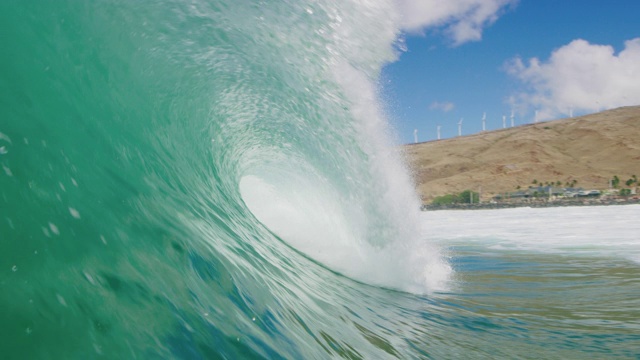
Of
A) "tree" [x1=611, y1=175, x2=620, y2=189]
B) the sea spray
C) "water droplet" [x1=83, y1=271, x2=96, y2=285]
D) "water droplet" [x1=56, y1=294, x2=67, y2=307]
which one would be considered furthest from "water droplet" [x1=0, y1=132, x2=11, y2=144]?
"tree" [x1=611, y1=175, x2=620, y2=189]

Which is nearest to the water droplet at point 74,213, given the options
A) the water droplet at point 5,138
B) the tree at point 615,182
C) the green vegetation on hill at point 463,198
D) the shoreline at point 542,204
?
the water droplet at point 5,138

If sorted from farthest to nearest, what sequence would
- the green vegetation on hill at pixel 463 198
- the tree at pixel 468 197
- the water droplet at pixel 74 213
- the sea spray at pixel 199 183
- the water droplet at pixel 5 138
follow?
the tree at pixel 468 197 < the green vegetation on hill at pixel 463 198 < the water droplet at pixel 74 213 < the water droplet at pixel 5 138 < the sea spray at pixel 199 183

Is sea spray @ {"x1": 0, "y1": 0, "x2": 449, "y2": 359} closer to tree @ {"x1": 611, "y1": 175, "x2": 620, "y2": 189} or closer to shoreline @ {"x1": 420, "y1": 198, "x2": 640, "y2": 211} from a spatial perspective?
shoreline @ {"x1": 420, "y1": 198, "x2": 640, "y2": 211}

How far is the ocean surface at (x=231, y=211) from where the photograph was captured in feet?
7.84

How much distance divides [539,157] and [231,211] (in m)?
146

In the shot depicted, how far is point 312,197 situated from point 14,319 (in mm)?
7440

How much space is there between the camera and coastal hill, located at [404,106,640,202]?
12725 centimetres

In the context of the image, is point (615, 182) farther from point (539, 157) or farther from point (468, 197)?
point (468, 197)

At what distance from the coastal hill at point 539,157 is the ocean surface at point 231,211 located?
111497 mm

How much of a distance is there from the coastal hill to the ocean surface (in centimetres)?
11150

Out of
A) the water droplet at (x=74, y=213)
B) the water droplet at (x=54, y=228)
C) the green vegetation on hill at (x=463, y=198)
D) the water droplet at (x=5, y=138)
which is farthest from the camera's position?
the green vegetation on hill at (x=463, y=198)

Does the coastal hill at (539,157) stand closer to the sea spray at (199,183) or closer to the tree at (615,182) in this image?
the tree at (615,182)

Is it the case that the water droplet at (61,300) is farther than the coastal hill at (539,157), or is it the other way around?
the coastal hill at (539,157)

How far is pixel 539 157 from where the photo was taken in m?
140
